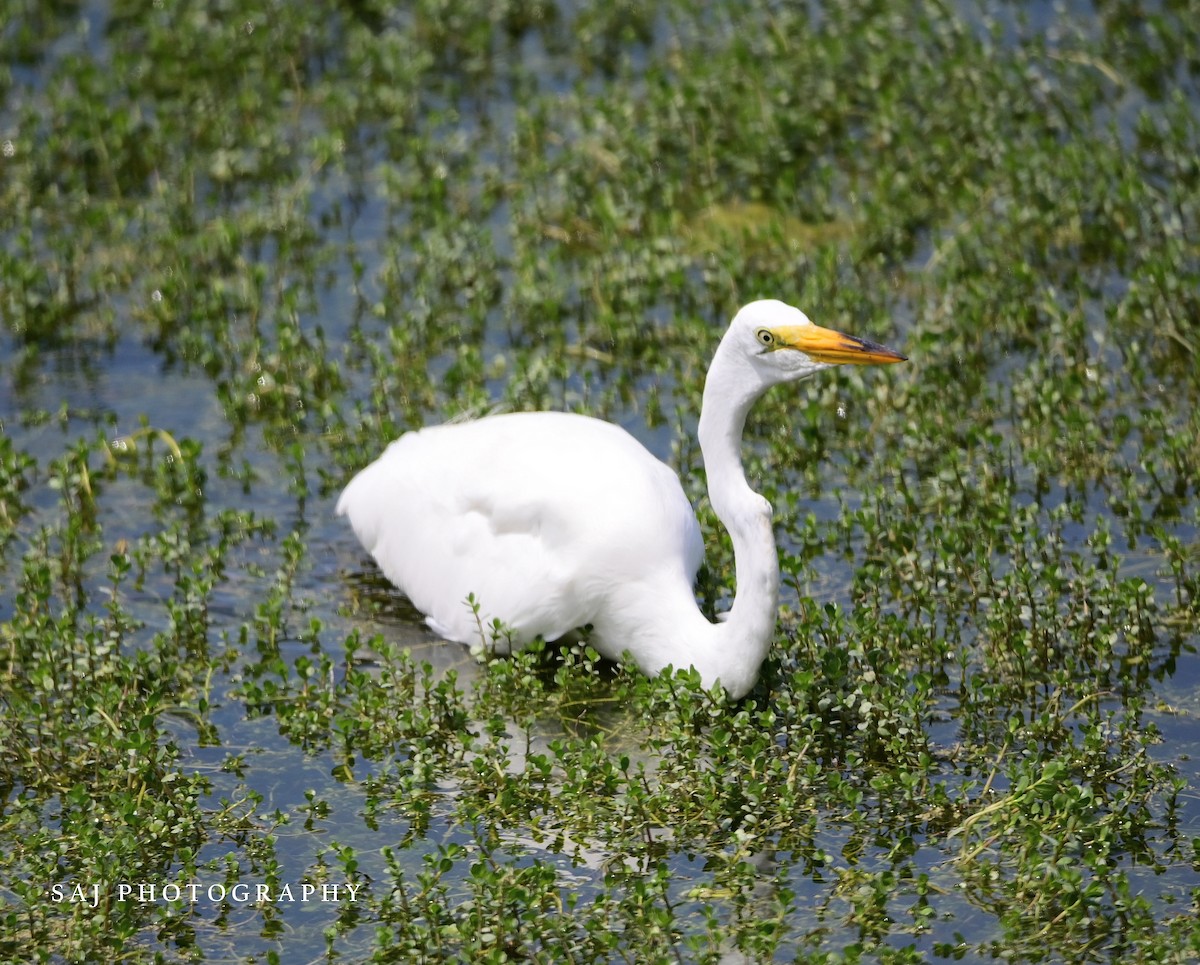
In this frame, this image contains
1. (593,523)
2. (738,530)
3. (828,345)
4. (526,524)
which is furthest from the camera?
(526,524)

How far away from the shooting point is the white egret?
628 cm

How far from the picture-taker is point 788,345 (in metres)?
6.18

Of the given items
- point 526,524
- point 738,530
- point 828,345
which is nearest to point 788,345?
point 828,345

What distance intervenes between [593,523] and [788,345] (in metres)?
1.10

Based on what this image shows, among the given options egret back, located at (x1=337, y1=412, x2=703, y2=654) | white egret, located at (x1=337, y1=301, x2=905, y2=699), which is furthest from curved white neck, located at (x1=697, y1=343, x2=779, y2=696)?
egret back, located at (x1=337, y1=412, x2=703, y2=654)

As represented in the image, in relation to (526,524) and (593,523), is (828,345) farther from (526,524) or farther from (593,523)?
(526,524)

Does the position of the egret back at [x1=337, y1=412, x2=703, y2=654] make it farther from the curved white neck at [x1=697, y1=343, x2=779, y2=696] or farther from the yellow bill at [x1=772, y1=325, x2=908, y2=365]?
the yellow bill at [x1=772, y1=325, x2=908, y2=365]

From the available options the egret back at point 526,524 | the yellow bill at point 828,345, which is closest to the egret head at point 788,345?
the yellow bill at point 828,345

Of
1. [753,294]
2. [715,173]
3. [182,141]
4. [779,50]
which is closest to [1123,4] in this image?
[779,50]

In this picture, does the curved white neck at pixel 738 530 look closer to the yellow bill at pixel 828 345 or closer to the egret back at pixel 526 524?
the yellow bill at pixel 828 345

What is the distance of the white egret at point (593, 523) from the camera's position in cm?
628

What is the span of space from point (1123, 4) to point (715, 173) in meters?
3.37

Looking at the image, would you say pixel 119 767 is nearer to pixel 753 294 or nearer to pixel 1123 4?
pixel 753 294

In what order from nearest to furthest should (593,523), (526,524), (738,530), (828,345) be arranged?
1. (828,345)
2. (738,530)
3. (593,523)
4. (526,524)
